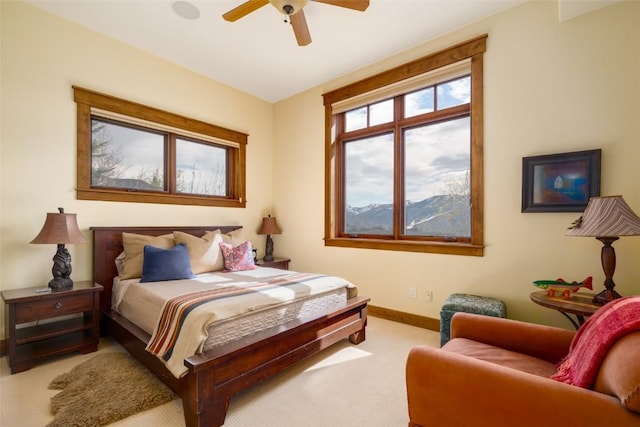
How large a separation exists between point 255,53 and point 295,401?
11.6 feet

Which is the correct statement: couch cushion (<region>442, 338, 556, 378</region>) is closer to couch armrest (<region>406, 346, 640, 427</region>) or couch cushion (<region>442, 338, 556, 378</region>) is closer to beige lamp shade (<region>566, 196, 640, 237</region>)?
couch armrest (<region>406, 346, 640, 427</region>)

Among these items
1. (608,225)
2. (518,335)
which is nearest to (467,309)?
(518,335)

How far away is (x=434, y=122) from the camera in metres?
3.28

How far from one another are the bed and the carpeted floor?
6.2 inches

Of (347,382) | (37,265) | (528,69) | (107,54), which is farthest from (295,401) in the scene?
(107,54)

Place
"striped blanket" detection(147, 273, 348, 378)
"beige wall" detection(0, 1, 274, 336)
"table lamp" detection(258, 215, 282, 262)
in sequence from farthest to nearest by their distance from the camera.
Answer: "table lamp" detection(258, 215, 282, 262), "beige wall" detection(0, 1, 274, 336), "striped blanket" detection(147, 273, 348, 378)

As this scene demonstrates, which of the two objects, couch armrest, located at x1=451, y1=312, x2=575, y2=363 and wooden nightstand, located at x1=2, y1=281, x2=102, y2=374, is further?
wooden nightstand, located at x1=2, y1=281, x2=102, y2=374

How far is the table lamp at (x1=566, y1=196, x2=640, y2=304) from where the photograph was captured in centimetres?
177

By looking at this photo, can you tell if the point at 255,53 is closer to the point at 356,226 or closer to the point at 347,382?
the point at 356,226

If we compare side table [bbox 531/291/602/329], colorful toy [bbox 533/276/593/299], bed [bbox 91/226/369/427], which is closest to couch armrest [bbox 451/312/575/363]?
side table [bbox 531/291/602/329]

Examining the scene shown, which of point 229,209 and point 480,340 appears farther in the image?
point 229,209

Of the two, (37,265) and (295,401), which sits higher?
(37,265)

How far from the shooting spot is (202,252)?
3186 millimetres

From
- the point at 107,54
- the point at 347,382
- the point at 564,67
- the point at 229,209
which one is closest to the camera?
the point at 347,382
